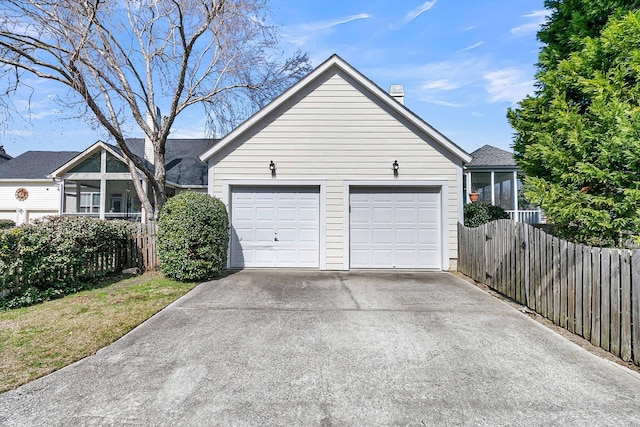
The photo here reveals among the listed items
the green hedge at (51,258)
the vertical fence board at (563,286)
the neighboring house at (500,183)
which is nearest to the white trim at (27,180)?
the green hedge at (51,258)

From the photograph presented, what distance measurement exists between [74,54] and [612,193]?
12.1 meters

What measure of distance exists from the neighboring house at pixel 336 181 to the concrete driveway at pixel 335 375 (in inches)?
138

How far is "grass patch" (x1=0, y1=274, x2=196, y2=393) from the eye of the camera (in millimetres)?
3512

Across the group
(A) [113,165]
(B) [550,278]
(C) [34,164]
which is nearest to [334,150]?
(B) [550,278]

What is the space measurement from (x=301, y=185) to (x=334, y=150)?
4.53 feet

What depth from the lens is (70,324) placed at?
4684mm

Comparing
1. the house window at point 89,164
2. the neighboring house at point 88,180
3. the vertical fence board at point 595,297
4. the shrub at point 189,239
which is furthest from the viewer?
the house window at point 89,164

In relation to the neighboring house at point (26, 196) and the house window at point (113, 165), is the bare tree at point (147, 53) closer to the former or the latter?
the house window at point (113, 165)

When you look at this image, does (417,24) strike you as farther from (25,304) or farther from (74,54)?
(25,304)

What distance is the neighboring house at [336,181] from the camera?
8.78m

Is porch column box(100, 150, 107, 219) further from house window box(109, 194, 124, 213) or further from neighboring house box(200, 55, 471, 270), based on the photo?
neighboring house box(200, 55, 471, 270)

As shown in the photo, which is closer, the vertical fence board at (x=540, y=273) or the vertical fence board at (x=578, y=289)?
the vertical fence board at (x=578, y=289)

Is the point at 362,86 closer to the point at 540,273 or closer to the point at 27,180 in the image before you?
the point at 540,273

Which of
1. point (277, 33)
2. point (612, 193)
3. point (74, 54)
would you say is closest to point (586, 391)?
point (612, 193)
